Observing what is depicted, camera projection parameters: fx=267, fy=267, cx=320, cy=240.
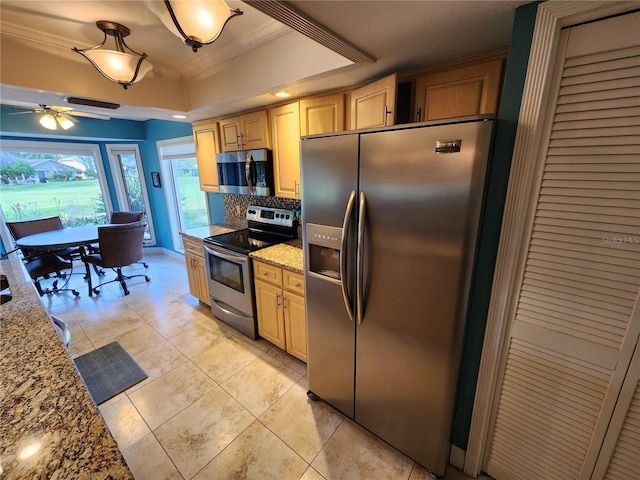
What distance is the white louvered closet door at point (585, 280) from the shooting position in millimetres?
926

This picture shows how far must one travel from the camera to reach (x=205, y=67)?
2.26 metres

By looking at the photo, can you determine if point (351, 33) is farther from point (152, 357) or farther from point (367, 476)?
point (152, 357)

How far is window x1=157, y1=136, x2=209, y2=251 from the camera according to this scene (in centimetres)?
412

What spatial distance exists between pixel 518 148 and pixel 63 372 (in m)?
1.91

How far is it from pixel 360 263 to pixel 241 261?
1340 mm

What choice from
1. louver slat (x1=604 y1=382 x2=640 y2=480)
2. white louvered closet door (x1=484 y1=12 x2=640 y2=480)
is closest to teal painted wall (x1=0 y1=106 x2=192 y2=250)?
white louvered closet door (x1=484 y1=12 x2=640 y2=480)

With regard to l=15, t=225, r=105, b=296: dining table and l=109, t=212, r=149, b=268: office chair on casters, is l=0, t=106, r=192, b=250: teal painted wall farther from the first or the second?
l=15, t=225, r=105, b=296: dining table

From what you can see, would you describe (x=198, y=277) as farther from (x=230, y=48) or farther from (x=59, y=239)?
(x=230, y=48)

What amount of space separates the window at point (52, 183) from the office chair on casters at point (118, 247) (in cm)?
152

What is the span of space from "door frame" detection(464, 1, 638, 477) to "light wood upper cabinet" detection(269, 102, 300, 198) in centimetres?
152

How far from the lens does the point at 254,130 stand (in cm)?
246

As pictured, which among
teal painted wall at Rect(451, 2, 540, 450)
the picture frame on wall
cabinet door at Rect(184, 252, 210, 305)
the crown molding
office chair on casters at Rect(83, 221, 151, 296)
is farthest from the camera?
the picture frame on wall

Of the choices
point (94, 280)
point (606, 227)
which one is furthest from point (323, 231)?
point (94, 280)

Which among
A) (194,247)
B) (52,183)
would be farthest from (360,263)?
(52,183)
